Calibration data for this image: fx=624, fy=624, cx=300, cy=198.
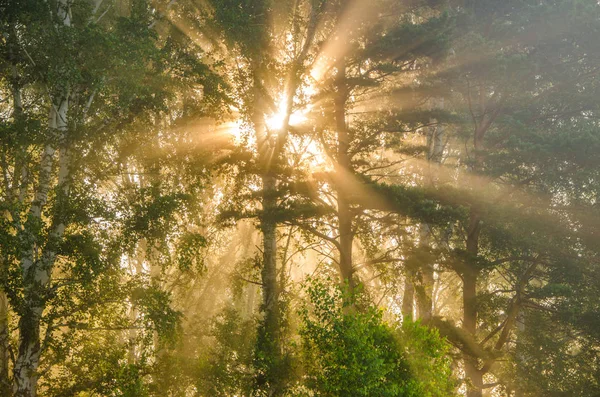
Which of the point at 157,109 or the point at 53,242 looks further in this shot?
the point at 157,109

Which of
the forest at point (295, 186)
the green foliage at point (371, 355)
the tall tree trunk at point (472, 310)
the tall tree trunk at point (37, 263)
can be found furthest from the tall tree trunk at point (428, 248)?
the tall tree trunk at point (37, 263)

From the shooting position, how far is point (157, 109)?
47.0 ft

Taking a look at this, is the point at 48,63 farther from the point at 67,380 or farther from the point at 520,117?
the point at 520,117

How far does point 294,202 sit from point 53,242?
6044 millimetres

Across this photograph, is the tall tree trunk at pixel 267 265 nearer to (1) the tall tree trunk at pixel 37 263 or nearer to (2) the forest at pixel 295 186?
(2) the forest at pixel 295 186

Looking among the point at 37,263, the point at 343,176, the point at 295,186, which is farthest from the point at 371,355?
the point at 37,263

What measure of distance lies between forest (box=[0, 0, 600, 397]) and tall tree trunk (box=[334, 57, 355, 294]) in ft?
0.20

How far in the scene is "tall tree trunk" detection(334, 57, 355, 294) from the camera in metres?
15.7

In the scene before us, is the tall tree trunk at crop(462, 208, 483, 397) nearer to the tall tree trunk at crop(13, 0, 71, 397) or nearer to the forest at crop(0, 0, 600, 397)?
the forest at crop(0, 0, 600, 397)

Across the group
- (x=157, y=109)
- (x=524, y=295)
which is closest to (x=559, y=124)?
(x=524, y=295)

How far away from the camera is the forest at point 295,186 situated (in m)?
12.2

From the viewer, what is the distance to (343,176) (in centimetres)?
1564

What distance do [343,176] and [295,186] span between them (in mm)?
1242

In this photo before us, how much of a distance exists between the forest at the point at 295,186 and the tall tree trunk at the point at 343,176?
61 mm
